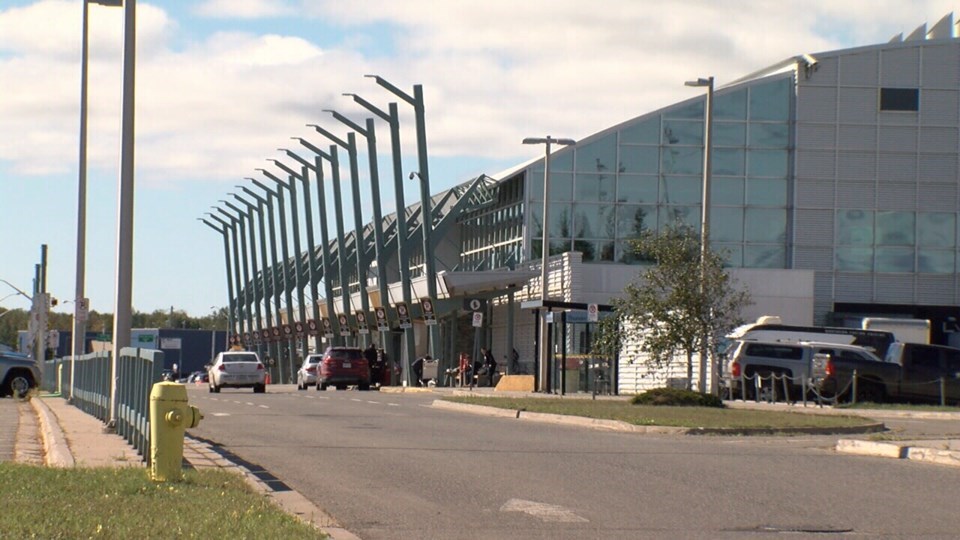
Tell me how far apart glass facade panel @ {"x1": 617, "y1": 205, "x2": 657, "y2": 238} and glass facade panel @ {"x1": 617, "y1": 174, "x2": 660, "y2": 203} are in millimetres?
334

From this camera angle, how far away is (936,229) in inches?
2478

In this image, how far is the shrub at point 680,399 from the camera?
31.4 metres

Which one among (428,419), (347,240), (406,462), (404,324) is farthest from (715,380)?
(347,240)

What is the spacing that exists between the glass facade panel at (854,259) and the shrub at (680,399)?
3266 centimetres

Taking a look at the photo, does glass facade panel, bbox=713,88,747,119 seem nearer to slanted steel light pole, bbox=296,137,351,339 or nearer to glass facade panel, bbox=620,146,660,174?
glass facade panel, bbox=620,146,660,174

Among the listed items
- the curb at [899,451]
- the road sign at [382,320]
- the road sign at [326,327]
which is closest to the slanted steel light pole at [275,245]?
the road sign at [326,327]

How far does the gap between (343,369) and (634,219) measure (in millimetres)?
14599

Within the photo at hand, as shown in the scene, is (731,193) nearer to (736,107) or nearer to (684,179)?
(684,179)

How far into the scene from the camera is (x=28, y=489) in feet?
36.9

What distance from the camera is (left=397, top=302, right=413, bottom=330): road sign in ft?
211

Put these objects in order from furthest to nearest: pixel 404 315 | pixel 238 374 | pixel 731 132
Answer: pixel 404 315, pixel 731 132, pixel 238 374

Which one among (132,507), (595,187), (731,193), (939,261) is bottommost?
(132,507)

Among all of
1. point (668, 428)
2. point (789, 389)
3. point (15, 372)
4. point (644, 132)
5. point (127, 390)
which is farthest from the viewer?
point (644, 132)

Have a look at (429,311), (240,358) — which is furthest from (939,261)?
(240,358)
